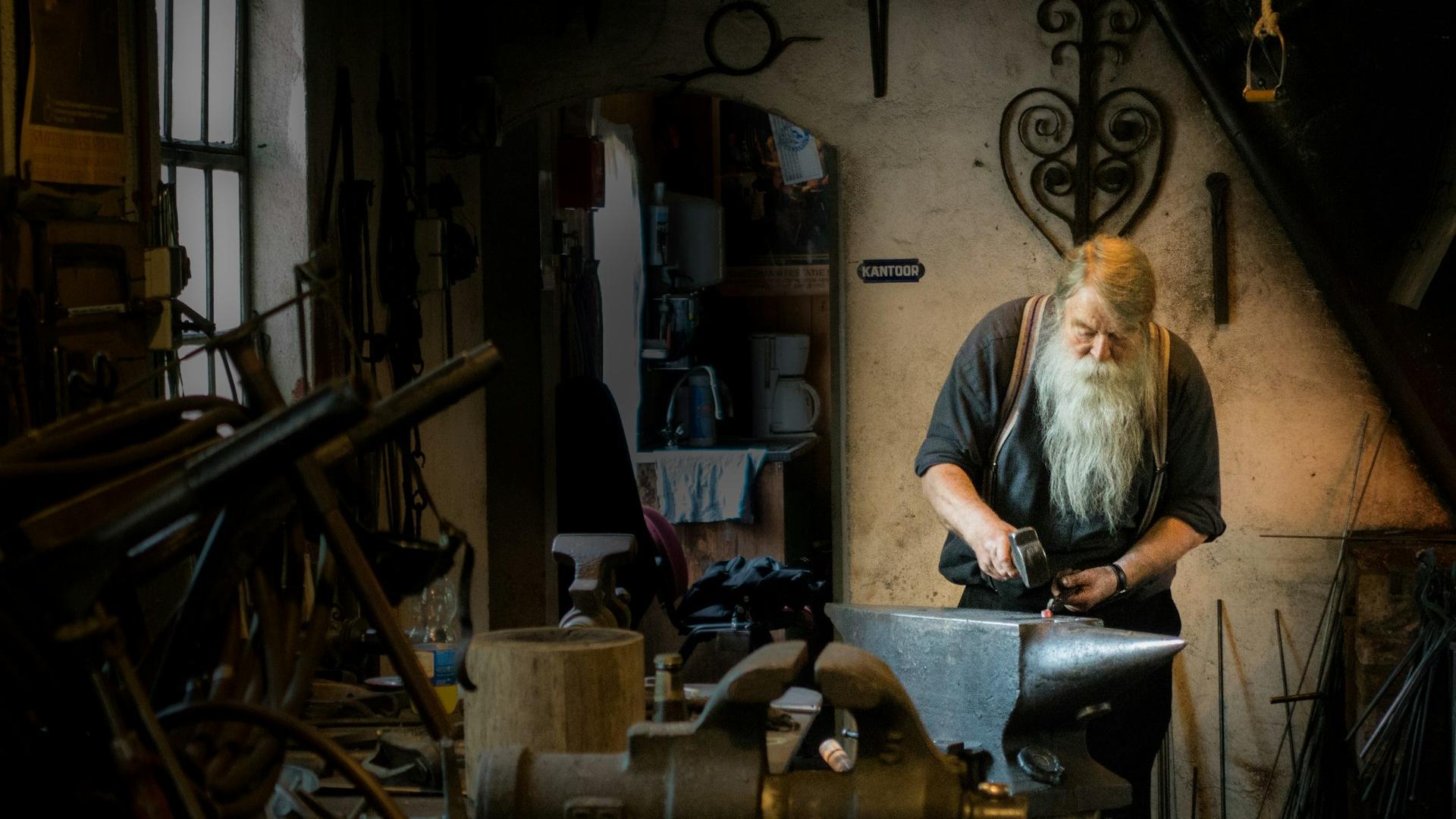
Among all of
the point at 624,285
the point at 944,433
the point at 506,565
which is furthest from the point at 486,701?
the point at 624,285

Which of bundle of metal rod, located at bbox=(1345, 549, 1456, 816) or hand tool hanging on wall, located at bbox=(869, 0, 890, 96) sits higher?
hand tool hanging on wall, located at bbox=(869, 0, 890, 96)

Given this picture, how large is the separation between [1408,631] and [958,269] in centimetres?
173

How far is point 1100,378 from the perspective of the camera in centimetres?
319

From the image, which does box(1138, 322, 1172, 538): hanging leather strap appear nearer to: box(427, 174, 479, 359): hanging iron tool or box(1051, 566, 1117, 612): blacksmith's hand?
box(1051, 566, 1117, 612): blacksmith's hand

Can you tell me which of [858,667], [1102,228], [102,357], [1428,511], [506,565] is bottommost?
[506,565]

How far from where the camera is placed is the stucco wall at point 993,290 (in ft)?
14.4

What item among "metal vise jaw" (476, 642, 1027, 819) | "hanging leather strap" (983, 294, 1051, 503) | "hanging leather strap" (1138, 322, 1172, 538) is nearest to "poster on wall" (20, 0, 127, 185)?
"metal vise jaw" (476, 642, 1027, 819)

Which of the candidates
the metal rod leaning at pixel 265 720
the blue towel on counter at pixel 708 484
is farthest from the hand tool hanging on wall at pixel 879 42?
the metal rod leaning at pixel 265 720

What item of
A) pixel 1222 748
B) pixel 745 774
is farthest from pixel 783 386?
pixel 745 774

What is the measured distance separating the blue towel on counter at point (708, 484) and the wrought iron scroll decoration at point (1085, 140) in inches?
95.7

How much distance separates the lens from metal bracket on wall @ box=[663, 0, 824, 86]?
15.2 ft

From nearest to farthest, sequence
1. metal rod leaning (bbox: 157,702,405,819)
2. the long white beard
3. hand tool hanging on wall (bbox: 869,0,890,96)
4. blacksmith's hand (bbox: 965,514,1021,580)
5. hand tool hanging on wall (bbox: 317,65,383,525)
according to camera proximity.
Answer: metal rod leaning (bbox: 157,702,405,819) → blacksmith's hand (bbox: 965,514,1021,580) → the long white beard → hand tool hanging on wall (bbox: 317,65,383,525) → hand tool hanging on wall (bbox: 869,0,890,96)

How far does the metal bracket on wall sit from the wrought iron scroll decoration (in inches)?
29.7

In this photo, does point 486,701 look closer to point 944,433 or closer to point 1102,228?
point 944,433
